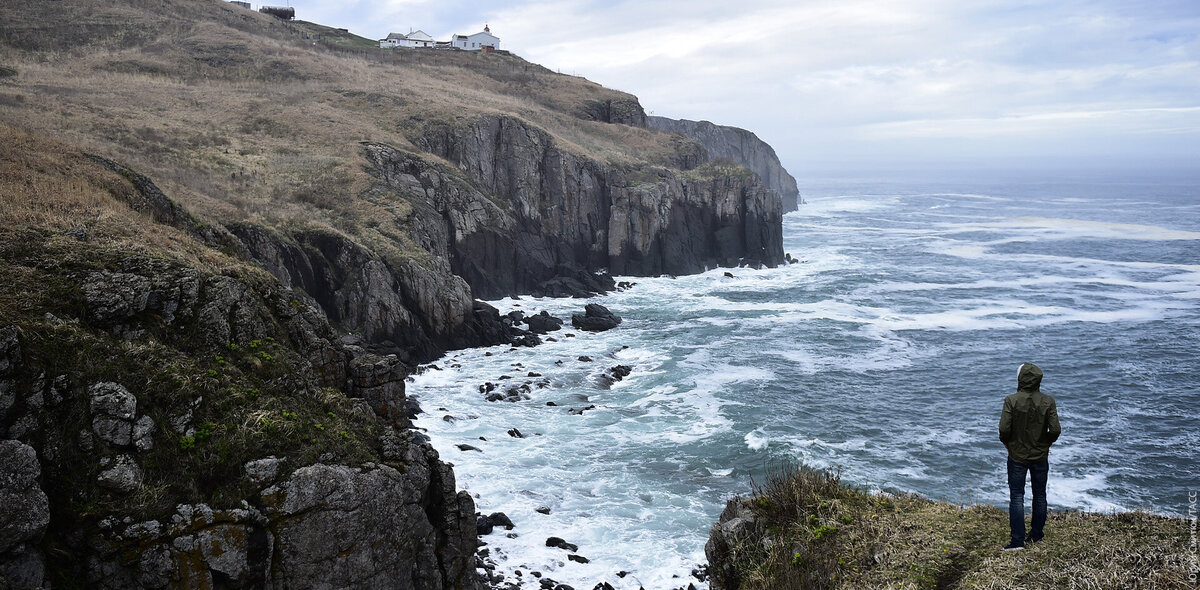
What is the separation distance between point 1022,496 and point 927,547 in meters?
1.53

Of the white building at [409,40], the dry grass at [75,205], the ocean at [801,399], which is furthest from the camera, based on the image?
the white building at [409,40]

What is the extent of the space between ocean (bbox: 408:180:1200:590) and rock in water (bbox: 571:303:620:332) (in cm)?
115

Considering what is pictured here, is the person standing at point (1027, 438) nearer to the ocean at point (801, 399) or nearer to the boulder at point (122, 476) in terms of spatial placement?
the ocean at point (801, 399)

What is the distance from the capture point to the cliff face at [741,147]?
13288 centimetres

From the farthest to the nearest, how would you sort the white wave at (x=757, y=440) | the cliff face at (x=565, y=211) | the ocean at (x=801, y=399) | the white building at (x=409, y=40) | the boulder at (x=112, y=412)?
the white building at (x=409, y=40)
the cliff face at (x=565, y=211)
the white wave at (x=757, y=440)
the ocean at (x=801, y=399)
the boulder at (x=112, y=412)

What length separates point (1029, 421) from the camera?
9695 millimetres

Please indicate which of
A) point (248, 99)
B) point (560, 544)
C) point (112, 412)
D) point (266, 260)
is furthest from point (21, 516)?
point (248, 99)

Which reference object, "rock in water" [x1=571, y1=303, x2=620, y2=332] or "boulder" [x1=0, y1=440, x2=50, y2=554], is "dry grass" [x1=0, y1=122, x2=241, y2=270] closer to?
"boulder" [x1=0, y1=440, x2=50, y2=554]

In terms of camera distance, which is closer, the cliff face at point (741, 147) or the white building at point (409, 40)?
the white building at point (409, 40)

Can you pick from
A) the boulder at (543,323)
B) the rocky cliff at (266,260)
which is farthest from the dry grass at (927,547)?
the boulder at (543,323)

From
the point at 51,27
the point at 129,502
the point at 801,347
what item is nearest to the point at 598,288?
the point at 801,347

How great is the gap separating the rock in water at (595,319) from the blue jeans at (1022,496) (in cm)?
3583

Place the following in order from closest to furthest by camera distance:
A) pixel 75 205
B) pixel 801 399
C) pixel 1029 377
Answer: pixel 1029 377, pixel 75 205, pixel 801 399

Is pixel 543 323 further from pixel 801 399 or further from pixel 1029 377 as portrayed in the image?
pixel 1029 377
